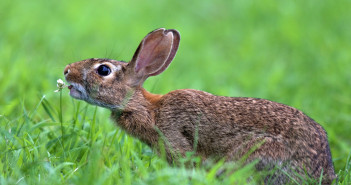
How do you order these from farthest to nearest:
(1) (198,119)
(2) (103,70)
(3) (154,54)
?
(3) (154,54) < (2) (103,70) < (1) (198,119)

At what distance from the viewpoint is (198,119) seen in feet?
Result: 17.7

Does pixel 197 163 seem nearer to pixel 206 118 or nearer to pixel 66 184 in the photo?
pixel 206 118

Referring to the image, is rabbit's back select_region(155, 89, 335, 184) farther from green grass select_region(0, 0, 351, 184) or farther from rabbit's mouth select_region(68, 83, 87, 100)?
rabbit's mouth select_region(68, 83, 87, 100)

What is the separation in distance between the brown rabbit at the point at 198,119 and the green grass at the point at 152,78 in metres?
0.22

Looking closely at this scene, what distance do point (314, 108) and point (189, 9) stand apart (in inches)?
299

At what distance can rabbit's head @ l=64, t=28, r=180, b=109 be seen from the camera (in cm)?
547

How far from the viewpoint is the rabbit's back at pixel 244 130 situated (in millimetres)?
5008

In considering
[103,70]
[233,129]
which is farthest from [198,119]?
[103,70]

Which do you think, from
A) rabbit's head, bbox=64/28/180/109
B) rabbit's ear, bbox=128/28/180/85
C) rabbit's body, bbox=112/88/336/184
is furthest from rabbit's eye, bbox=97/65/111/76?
rabbit's body, bbox=112/88/336/184

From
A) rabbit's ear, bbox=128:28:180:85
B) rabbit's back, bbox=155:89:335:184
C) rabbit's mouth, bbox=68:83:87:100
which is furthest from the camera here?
rabbit's ear, bbox=128:28:180:85

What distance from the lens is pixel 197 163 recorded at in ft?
16.8

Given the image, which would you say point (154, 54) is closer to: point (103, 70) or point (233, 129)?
point (103, 70)

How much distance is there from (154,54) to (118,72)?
0.42 metres

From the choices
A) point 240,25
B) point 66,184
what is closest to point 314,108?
point 66,184
